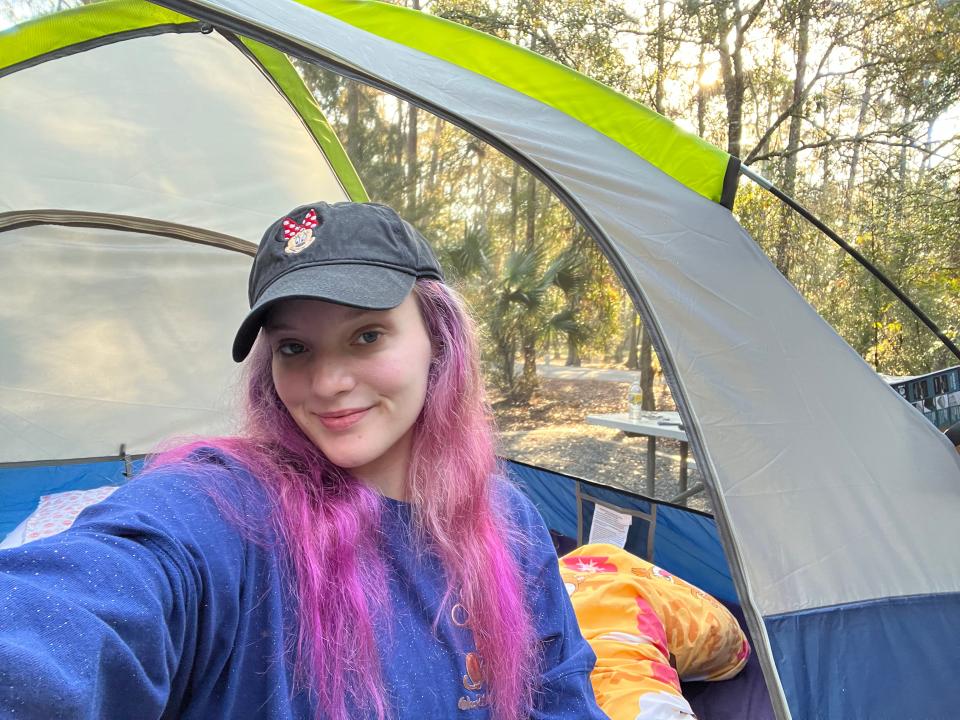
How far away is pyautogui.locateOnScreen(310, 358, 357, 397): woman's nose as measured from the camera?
0.77m

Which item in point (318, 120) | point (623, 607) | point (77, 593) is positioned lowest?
point (623, 607)

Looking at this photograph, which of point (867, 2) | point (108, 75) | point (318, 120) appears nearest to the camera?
point (108, 75)

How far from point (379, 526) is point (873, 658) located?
4.18 feet

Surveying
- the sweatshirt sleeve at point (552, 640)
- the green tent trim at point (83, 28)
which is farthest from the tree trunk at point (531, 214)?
the sweatshirt sleeve at point (552, 640)

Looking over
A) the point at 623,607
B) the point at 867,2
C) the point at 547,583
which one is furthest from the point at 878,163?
the point at 547,583

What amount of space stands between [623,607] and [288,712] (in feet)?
4.42

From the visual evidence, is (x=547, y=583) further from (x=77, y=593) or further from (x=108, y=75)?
(x=108, y=75)

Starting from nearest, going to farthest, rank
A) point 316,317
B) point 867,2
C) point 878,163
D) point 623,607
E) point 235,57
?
1. point 316,317
2. point 623,607
3. point 235,57
4. point 867,2
5. point 878,163

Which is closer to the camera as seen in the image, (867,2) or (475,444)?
(475,444)

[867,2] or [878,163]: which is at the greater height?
[867,2]

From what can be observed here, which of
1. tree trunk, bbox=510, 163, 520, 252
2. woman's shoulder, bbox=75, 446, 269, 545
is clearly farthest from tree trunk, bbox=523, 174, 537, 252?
woman's shoulder, bbox=75, 446, 269, 545

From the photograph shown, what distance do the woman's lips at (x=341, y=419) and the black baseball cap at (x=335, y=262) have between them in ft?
0.45

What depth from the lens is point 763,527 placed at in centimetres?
136

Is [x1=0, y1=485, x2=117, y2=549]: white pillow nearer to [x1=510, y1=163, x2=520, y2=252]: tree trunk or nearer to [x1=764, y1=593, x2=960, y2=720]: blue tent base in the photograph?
[x1=764, y1=593, x2=960, y2=720]: blue tent base
